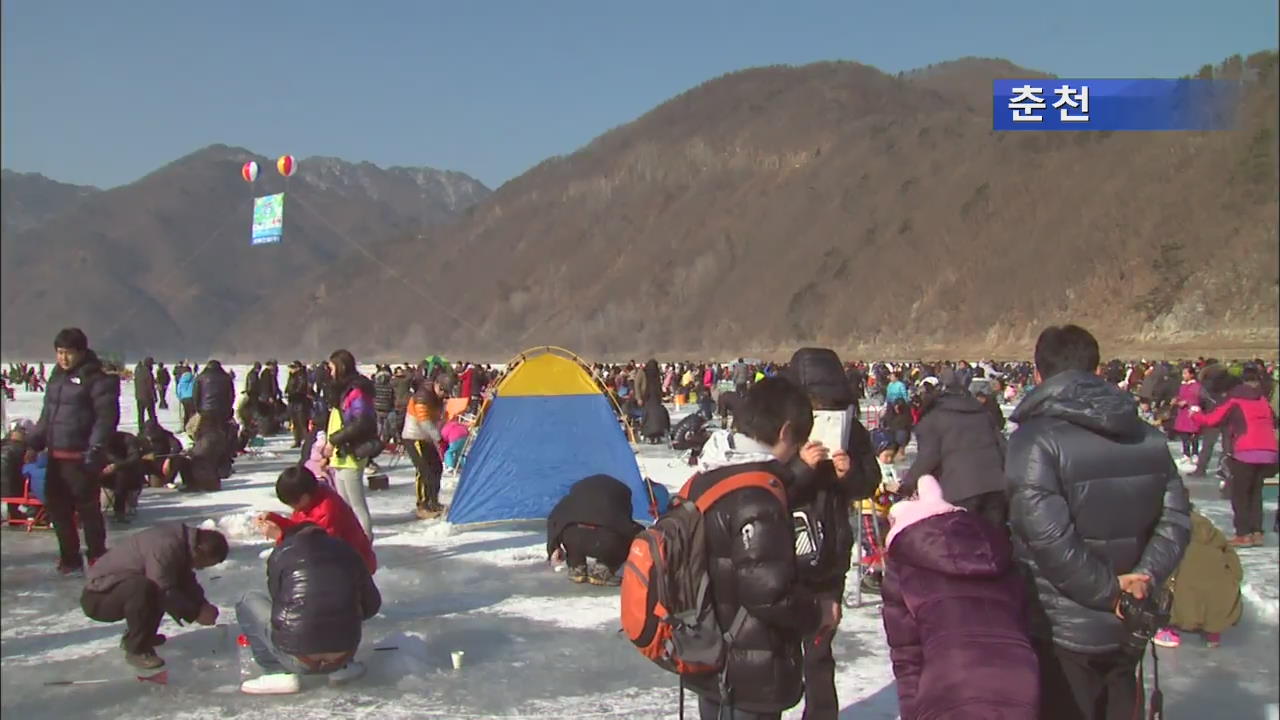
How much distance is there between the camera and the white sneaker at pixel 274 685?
16.1ft

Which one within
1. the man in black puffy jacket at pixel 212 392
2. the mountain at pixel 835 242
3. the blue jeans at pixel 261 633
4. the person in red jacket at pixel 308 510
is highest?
the mountain at pixel 835 242

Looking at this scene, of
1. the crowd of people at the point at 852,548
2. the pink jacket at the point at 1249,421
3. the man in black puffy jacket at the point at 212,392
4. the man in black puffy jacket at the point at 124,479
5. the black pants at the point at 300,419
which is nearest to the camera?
the crowd of people at the point at 852,548

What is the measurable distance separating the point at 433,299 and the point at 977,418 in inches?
4144

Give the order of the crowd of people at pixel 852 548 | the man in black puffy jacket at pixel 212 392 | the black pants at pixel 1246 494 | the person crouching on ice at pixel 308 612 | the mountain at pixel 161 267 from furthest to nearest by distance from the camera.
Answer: the mountain at pixel 161 267, the man in black puffy jacket at pixel 212 392, the black pants at pixel 1246 494, the person crouching on ice at pixel 308 612, the crowd of people at pixel 852 548

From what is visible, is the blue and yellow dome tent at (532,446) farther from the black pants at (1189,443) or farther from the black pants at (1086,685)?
the black pants at (1189,443)

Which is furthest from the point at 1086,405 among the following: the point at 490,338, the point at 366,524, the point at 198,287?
the point at 198,287

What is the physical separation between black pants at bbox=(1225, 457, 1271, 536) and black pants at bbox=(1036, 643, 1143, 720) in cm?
562

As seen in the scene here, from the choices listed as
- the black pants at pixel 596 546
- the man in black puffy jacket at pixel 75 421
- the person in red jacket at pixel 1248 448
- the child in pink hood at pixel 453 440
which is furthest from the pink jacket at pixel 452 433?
the person in red jacket at pixel 1248 448

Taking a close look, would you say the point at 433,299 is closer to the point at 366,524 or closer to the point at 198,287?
the point at 198,287

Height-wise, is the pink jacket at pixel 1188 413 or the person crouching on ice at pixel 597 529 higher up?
the pink jacket at pixel 1188 413

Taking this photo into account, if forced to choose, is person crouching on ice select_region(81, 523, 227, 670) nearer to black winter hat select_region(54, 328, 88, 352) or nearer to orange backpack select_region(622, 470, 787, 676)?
black winter hat select_region(54, 328, 88, 352)

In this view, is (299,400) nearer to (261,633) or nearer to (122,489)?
(122,489)

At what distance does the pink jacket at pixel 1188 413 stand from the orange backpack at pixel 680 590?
12.8 m

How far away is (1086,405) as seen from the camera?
10.3 ft
